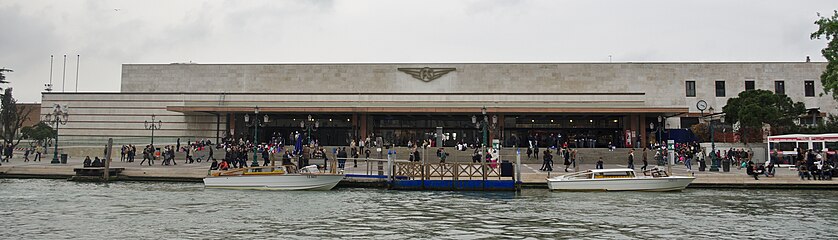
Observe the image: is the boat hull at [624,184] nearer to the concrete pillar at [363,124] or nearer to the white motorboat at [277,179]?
the white motorboat at [277,179]

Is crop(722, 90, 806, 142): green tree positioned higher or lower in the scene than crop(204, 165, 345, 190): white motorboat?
higher

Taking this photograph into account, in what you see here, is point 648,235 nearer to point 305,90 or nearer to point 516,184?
point 516,184

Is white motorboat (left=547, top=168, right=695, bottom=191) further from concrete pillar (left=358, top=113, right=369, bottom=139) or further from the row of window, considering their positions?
the row of window

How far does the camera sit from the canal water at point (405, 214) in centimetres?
1734

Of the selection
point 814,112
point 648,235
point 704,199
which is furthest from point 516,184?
point 814,112

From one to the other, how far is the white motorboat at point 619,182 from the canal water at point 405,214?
25.1 inches

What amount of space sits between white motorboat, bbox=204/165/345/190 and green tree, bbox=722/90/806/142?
35.3m

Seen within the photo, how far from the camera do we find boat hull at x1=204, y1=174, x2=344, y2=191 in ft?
98.4

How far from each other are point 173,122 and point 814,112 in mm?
61965

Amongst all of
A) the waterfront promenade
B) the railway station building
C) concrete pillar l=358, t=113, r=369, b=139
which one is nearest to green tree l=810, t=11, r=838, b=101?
the waterfront promenade

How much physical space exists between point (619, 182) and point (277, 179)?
1618cm

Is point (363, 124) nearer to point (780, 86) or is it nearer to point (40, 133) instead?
point (40, 133)

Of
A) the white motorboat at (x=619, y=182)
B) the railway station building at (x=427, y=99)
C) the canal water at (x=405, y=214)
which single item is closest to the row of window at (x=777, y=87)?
the railway station building at (x=427, y=99)

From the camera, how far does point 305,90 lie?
2783 inches
